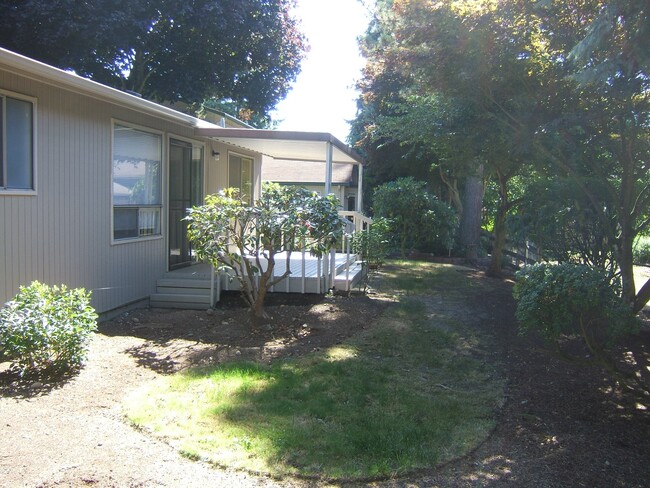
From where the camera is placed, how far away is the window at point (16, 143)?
19.1 ft

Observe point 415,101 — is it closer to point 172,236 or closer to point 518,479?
point 172,236

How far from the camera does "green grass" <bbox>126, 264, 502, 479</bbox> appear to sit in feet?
12.9

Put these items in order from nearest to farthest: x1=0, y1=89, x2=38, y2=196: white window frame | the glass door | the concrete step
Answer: x1=0, y1=89, x2=38, y2=196: white window frame
the concrete step
the glass door

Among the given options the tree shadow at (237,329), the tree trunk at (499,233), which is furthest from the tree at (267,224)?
the tree trunk at (499,233)

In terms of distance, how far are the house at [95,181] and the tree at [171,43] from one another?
21.0 feet

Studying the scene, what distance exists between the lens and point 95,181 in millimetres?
7402

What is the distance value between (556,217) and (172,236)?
253 inches

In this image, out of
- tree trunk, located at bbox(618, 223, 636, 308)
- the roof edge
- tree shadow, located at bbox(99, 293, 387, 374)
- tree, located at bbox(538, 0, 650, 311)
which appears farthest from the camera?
tree trunk, located at bbox(618, 223, 636, 308)

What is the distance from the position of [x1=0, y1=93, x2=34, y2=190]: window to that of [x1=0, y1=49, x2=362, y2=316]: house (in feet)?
0.04

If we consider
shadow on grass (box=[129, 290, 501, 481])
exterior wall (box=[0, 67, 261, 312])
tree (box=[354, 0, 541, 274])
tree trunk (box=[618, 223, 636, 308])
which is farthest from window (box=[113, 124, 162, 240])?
tree trunk (box=[618, 223, 636, 308])

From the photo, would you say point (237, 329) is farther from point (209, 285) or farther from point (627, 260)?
point (627, 260)

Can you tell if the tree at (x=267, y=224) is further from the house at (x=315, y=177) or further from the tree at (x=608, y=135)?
the house at (x=315, y=177)

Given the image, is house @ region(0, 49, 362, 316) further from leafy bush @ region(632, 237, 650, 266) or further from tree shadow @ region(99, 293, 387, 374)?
leafy bush @ region(632, 237, 650, 266)

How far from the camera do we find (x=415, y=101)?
13977 millimetres
